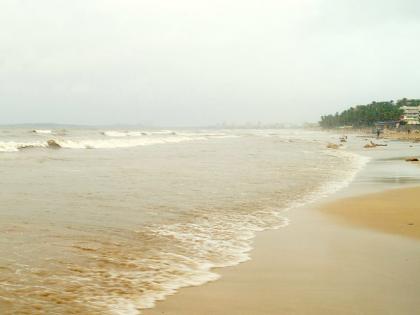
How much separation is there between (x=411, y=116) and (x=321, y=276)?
158 meters

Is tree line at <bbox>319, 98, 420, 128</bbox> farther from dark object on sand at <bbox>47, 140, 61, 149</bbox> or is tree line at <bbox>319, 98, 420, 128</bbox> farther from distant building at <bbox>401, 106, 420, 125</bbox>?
dark object on sand at <bbox>47, 140, 61, 149</bbox>

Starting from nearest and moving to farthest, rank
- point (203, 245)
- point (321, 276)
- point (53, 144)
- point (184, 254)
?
point (321, 276) → point (184, 254) → point (203, 245) → point (53, 144)

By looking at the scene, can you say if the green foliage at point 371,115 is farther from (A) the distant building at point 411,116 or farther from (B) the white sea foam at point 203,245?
(B) the white sea foam at point 203,245

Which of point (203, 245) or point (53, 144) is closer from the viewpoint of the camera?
point (203, 245)

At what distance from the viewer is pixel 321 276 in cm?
535

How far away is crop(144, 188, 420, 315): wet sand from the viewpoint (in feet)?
14.3

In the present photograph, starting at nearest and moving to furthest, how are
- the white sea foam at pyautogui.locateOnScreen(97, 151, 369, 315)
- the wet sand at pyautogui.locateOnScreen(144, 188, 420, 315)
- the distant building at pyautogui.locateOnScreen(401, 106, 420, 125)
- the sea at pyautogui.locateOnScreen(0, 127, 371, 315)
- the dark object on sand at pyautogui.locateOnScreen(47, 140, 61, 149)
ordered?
the wet sand at pyautogui.locateOnScreen(144, 188, 420, 315)
the sea at pyautogui.locateOnScreen(0, 127, 371, 315)
the white sea foam at pyautogui.locateOnScreen(97, 151, 369, 315)
the dark object on sand at pyautogui.locateOnScreen(47, 140, 61, 149)
the distant building at pyautogui.locateOnScreen(401, 106, 420, 125)

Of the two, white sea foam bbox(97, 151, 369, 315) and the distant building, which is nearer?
white sea foam bbox(97, 151, 369, 315)

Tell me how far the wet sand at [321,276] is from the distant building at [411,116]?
13908 cm

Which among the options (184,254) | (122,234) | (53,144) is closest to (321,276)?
(184,254)

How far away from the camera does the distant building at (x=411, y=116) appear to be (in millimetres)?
137300

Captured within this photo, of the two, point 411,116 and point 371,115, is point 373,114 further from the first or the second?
point 411,116

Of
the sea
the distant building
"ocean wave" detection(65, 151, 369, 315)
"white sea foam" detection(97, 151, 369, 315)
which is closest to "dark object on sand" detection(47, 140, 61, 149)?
the sea

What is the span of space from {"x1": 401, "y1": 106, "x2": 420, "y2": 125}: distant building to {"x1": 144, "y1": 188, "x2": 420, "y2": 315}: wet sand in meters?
139
